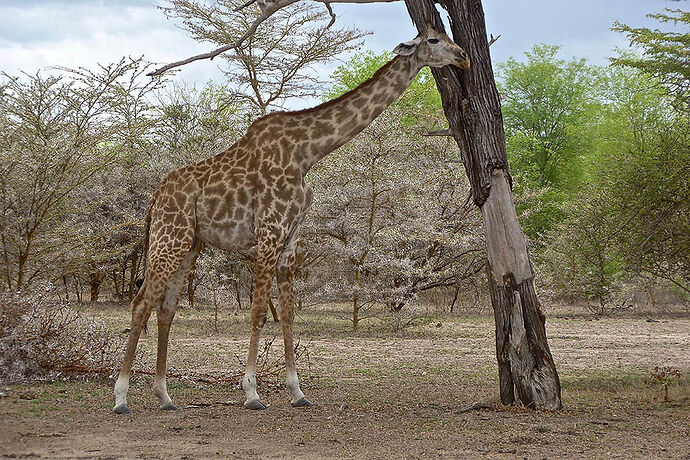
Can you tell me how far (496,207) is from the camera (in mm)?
6938

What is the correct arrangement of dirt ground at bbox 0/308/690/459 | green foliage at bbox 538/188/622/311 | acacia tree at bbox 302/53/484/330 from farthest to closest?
green foliage at bbox 538/188/622/311 → acacia tree at bbox 302/53/484/330 → dirt ground at bbox 0/308/690/459

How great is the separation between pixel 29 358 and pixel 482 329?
36.0ft

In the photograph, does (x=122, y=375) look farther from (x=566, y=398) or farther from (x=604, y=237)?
(x=604, y=237)

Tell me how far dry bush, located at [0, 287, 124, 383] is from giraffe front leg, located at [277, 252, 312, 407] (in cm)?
246

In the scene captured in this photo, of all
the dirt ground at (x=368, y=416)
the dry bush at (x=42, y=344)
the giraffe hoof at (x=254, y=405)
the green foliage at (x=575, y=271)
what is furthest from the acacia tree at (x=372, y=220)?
the giraffe hoof at (x=254, y=405)

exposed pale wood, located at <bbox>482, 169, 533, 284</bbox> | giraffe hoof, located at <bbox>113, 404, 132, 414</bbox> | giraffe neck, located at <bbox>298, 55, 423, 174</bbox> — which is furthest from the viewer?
giraffe neck, located at <bbox>298, 55, 423, 174</bbox>

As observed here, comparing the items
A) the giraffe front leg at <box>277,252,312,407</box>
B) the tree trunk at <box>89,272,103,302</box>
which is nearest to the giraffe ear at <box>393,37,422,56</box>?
the giraffe front leg at <box>277,252,312,407</box>

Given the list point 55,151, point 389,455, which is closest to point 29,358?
point 55,151

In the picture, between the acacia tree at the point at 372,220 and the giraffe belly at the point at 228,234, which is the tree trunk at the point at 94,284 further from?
the giraffe belly at the point at 228,234

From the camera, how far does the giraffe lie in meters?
6.85

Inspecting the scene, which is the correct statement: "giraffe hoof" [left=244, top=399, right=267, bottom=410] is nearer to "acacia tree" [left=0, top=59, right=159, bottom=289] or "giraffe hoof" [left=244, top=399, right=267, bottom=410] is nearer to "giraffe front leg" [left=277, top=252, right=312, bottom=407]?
"giraffe front leg" [left=277, top=252, right=312, bottom=407]

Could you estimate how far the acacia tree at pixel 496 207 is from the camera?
6.79 m

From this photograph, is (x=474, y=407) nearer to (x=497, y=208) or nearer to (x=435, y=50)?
(x=497, y=208)

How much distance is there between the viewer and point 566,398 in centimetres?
776
